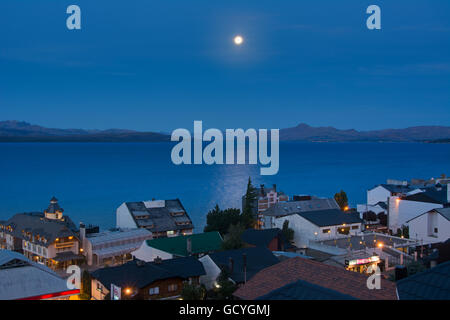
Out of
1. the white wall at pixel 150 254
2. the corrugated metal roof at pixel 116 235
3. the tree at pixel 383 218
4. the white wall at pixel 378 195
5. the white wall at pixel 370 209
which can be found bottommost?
the white wall at pixel 150 254

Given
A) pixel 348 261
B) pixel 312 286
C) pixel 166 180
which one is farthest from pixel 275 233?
pixel 166 180

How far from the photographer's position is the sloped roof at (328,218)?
3692 cm

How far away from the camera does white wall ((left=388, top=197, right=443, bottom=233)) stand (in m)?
41.3

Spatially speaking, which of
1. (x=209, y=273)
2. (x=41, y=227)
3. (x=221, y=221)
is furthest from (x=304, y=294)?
(x=221, y=221)

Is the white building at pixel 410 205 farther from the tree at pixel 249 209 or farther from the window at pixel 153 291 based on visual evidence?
the window at pixel 153 291

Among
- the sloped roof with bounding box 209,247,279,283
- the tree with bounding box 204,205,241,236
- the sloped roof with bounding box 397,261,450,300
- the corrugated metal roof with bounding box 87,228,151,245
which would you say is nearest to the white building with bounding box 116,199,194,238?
the corrugated metal roof with bounding box 87,228,151,245

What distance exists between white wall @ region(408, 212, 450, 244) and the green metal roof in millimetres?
15998

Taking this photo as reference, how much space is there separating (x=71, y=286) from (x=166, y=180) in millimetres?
94912

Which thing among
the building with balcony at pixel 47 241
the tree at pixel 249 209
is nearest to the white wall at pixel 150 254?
the building with balcony at pixel 47 241

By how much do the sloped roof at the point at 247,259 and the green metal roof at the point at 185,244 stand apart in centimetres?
602

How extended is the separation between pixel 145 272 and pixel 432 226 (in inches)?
956

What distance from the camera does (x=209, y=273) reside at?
24.7m

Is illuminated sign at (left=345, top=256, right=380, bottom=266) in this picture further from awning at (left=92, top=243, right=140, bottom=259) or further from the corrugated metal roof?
the corrugated metal roof

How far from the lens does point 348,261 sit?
24.1 meters
